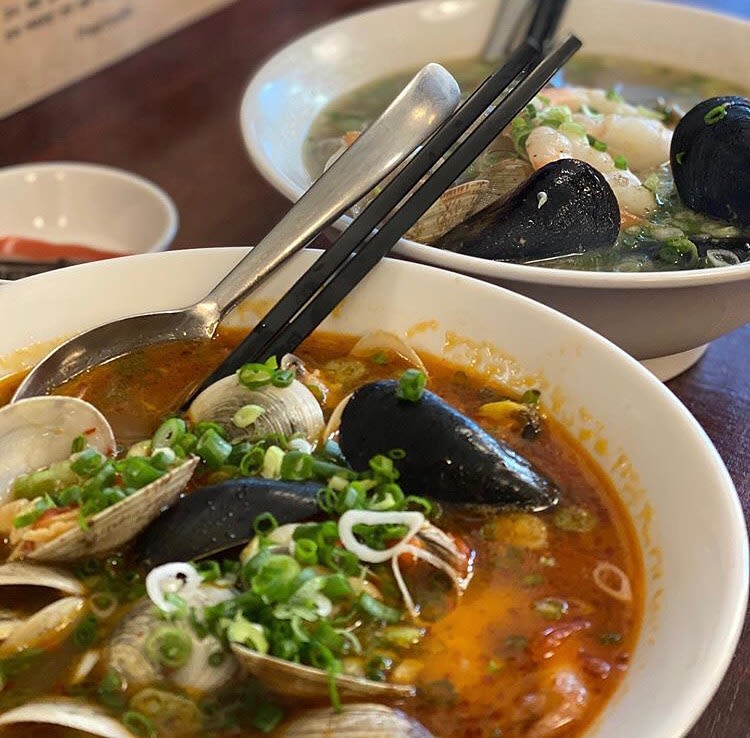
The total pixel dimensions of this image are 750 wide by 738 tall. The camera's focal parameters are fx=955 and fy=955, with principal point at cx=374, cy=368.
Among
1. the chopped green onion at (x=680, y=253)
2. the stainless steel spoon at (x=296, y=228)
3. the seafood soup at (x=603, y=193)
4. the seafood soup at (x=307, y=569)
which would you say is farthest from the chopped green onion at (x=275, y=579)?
the chopped green onion at (x=680, y=253)

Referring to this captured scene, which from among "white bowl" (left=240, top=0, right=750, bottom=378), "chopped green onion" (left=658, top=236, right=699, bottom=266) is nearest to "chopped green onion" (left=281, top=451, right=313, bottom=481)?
"white bowl" (left=240, top=0, right=750, bottom=378)

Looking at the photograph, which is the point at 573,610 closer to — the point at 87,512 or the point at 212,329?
the point at 87,512

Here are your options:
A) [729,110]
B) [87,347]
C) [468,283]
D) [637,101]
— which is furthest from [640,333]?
[637,101]

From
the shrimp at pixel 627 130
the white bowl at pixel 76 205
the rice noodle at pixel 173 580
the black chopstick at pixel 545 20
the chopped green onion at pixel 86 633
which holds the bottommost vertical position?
the white bowl at pixel 76 205

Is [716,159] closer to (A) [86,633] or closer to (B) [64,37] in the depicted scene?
(A) [86,633]

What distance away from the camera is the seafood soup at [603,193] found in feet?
5.60

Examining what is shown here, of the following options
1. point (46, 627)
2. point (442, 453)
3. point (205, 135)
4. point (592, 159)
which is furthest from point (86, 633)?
point (205, 135)

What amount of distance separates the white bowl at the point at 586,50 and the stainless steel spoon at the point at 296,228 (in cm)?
15

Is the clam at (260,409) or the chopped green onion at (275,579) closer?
the chopped green onion at (275,579)

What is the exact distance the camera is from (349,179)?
1.57 meters

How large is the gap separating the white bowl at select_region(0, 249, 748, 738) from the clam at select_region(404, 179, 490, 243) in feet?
0.78

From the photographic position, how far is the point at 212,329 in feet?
5.14

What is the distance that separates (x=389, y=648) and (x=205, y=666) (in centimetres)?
21

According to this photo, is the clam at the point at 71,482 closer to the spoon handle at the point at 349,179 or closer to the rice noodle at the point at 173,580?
the rice noodle at the point at 173,580
